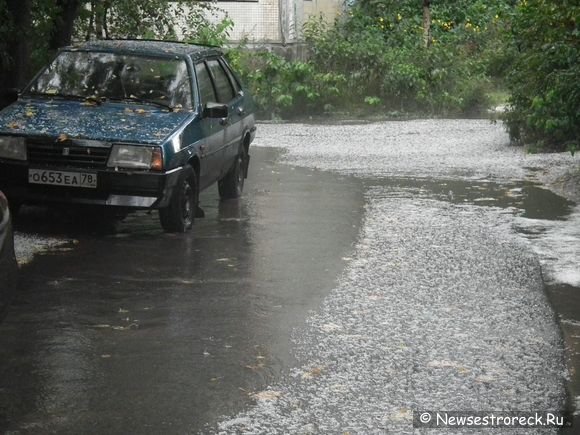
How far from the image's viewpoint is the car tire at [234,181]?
14.0m

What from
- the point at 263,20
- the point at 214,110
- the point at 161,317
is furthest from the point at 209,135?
the point at 263,20

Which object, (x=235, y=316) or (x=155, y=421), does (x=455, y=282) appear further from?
(x=155, y=421)

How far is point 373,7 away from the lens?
31.3 m

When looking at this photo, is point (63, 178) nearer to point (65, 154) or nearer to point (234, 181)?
point (65, 154)

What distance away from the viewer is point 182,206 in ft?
37.6

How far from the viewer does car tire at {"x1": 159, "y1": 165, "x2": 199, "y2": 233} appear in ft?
37.0

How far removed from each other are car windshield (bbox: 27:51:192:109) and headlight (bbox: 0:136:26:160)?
1.21 meters

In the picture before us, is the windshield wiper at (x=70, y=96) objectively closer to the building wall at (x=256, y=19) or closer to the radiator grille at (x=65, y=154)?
the radiator grille at (x=65, y=154)

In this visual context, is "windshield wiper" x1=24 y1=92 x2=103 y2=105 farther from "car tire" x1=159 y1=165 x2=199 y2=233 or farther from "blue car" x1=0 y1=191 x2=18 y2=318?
"blue car" x1=0 y1=191 x2=18 y2=318

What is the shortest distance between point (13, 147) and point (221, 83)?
3.22 m

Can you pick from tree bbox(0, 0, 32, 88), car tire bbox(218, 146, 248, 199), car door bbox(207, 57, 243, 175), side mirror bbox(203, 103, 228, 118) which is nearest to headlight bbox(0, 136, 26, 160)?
side mirror bbox(203, 103, 228, 118)

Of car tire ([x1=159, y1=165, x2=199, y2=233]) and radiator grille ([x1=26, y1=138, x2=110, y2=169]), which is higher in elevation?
radiator grille ([x1=26, y1=138, x2=110, y2=169])

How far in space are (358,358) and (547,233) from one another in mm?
5105

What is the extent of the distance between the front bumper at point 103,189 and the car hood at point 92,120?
1.00ft
